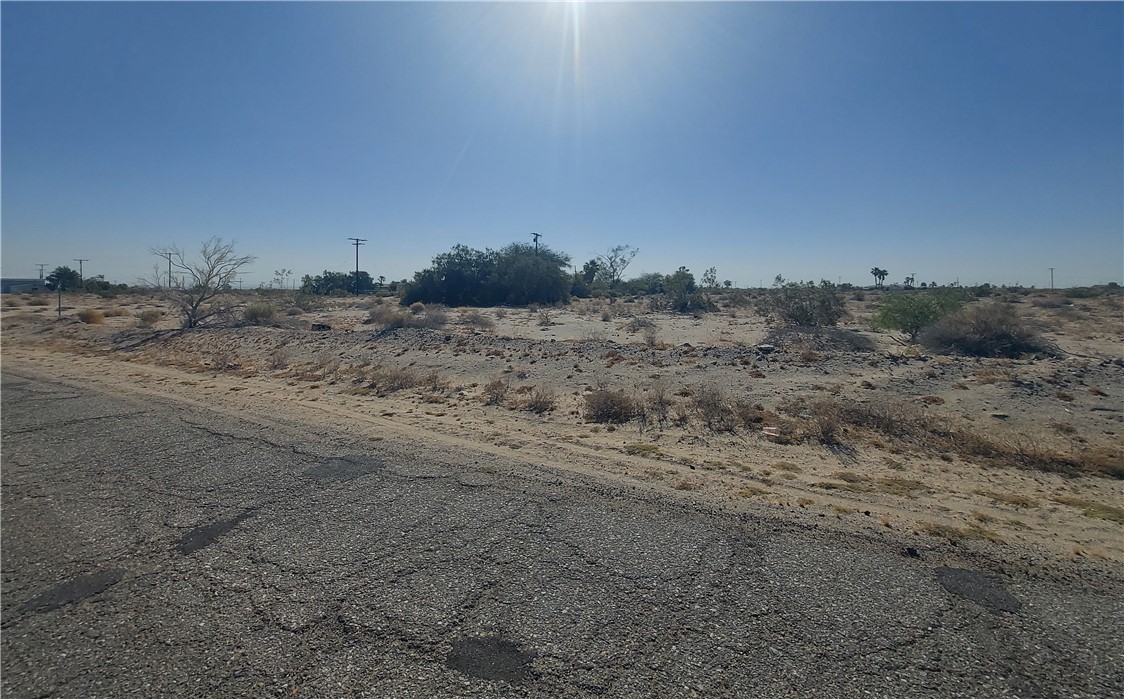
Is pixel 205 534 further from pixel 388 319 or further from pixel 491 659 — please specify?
pixel 388 319

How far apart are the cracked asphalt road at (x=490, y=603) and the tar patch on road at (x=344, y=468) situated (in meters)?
0.28

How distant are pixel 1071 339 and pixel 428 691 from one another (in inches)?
1194

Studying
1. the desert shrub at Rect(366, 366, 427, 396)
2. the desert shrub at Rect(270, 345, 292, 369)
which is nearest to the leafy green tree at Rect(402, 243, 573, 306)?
the desert shrub at Rect(270, 345, 292, 369)

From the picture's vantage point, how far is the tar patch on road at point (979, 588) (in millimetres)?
4180

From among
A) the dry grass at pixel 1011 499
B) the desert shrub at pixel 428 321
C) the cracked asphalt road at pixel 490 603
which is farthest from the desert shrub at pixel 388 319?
the dry grass at pixel 1011 499

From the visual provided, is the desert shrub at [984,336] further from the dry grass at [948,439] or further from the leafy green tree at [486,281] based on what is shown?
the leafy green tree at [486,281]

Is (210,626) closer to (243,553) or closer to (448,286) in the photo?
(243,553)

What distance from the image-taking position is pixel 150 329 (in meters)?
26.9

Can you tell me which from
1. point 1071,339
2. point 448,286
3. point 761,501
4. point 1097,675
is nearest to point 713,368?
point 761,501

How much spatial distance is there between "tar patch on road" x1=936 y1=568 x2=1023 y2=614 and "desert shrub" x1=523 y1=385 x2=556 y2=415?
754 cm

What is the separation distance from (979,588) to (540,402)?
26.6ft

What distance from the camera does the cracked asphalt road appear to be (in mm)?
3453

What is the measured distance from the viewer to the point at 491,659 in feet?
11.9

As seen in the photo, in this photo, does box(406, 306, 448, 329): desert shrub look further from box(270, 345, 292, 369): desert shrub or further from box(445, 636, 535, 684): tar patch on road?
box(445, 636, 535, 684): tar patch on road
